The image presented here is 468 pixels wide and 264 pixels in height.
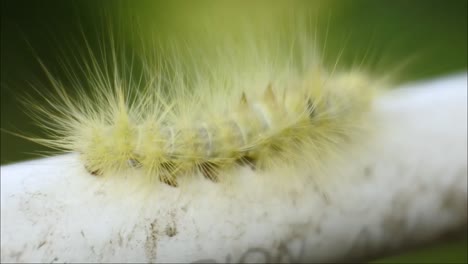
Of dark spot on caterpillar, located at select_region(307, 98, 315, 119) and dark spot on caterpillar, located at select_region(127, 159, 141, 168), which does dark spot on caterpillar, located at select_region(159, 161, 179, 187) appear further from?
dark spot on caterpillar, located at select_region(307, 98, 315, 119)

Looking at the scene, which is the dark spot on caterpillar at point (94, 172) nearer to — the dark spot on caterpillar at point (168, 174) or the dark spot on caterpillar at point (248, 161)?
the dark spot on caterpillar at point (168, 174)

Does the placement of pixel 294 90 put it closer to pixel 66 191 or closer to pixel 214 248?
pixel 214 248

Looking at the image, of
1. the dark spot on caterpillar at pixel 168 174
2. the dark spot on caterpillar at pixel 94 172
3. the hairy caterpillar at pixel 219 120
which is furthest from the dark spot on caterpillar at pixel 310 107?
the dark spot on caterpillar at pixel 94 172

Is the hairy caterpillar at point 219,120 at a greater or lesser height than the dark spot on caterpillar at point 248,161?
greater

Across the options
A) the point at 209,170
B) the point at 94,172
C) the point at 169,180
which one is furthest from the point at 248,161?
the point at 94,172

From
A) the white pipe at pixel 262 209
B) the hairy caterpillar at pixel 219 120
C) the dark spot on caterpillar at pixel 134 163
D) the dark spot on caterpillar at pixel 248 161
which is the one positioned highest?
the hairy caterpillar at pixel 219 120

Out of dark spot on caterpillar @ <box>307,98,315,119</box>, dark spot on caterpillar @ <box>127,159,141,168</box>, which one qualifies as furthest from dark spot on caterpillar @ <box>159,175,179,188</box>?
dark spot on caterpillar @ <box>307,98,315,119</box>

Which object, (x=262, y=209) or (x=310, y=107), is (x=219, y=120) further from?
(x=262, y=209)
